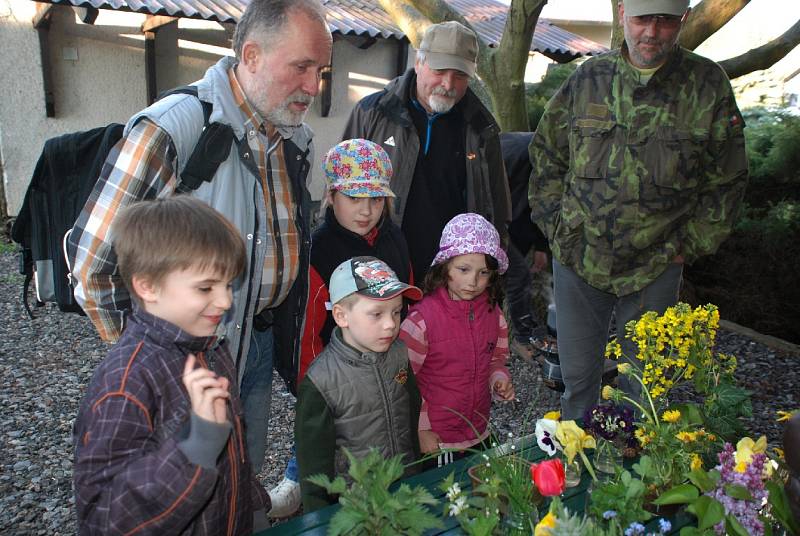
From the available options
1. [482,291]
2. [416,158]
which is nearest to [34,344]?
[416,158]

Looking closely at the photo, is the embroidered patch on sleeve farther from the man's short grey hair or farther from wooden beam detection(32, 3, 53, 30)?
wooden beam detection(32, 3, 53, 30)

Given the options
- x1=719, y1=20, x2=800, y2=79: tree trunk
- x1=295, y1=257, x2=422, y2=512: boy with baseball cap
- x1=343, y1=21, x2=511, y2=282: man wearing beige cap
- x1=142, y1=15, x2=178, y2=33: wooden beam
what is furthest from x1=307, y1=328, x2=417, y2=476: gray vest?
x1=142, y1=15, x2=178, y2=33: wooden beam

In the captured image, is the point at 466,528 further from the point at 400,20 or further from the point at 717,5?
the point at 400,20

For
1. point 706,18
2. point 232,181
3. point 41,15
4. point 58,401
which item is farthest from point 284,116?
point 41,15

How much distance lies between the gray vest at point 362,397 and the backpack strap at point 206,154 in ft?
2.37

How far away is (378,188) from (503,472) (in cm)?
135

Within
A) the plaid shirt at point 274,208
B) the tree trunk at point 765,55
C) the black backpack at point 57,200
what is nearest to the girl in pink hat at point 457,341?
the plaid shirt at point 274,208

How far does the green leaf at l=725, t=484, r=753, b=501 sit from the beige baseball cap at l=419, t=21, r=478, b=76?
2312 mm

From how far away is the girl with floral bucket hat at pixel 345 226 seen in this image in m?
2.72

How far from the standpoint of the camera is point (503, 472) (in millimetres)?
1751

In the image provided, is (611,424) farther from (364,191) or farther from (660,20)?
(660,20)

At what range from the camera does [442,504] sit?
1858 millimetres

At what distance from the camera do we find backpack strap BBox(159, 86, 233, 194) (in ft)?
6.68

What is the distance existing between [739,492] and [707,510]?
0.10 meters
